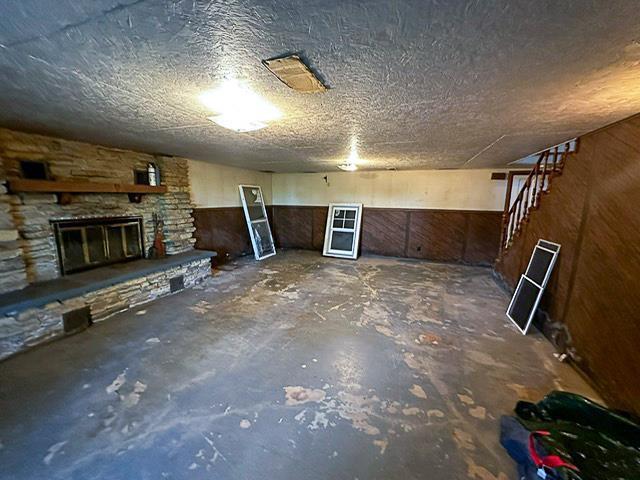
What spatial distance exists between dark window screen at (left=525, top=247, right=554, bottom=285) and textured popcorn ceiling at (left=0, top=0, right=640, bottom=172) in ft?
4.36

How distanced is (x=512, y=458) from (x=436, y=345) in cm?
113

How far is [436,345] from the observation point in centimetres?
258

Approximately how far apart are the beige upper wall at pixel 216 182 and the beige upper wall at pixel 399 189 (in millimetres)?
1202

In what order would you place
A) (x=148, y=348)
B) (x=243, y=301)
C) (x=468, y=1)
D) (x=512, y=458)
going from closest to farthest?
1. (x=468, y=1)
2. (x=512, y=458)
3. (x=148, y=348)
4. (x=243, y=301)

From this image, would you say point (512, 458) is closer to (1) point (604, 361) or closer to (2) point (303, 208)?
(1) point (604, 361)

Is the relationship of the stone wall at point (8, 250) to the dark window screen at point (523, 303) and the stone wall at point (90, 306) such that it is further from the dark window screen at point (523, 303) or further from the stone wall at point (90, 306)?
the dark window screen at point (523, 303)

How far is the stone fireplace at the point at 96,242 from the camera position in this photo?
3.04 m

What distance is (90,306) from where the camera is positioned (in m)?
2.88

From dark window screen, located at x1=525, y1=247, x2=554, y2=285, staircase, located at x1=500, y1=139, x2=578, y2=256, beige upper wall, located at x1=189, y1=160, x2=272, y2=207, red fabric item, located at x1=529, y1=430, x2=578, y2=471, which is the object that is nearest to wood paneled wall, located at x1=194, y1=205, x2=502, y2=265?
beige upper wall, located at x1=189, y1=160, x2=272, y2=207

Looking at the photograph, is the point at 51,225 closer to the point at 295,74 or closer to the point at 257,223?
the point at 295,74

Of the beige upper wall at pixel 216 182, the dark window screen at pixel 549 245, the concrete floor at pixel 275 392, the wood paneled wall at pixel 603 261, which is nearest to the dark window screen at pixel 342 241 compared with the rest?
the beige upper wall at pixel 216 182

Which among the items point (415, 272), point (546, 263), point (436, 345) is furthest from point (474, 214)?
point (436, 345)

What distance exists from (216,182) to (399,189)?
3923mm

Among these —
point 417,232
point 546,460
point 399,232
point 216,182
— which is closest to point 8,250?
point 216,182
